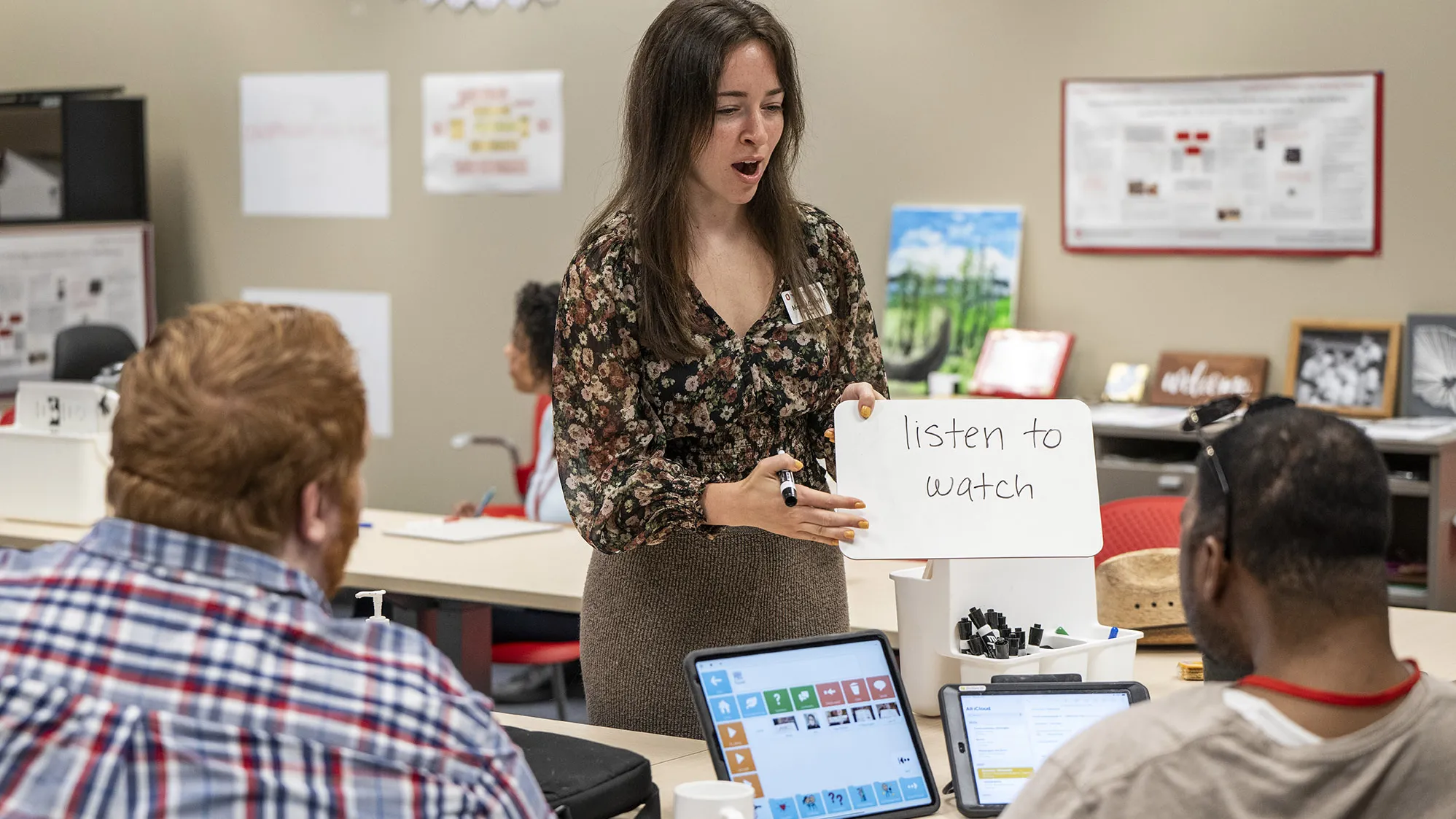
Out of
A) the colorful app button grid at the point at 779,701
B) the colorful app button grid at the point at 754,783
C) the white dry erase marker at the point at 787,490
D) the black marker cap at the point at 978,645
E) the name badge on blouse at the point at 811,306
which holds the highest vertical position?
the name badge on blouse at the point at 811,306

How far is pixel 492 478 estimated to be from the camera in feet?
21.3

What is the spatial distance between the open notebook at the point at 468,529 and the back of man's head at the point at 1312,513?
2873 millimetres

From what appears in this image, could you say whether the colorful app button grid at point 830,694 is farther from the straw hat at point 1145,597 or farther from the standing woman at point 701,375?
the straw hat at point 1145,597

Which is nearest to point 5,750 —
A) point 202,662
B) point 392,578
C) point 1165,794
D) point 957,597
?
point 202,662

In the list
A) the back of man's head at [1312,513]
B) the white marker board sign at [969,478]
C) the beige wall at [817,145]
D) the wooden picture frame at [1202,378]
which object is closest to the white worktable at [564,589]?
the white marker board sign at [969,478]

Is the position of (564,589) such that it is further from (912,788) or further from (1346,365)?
(1346,365)

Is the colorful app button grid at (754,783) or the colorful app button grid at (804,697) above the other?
the colorful app button grid at (804,697)

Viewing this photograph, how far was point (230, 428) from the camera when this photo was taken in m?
1.20

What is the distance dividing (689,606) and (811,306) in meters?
0.45

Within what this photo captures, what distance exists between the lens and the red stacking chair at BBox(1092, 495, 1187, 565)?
3.39 m

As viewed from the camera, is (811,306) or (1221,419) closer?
(1221,419)

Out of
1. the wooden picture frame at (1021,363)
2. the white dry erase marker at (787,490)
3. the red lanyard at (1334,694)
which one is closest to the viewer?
the red lanyard at (1334,694)

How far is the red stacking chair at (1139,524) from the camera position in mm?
3387

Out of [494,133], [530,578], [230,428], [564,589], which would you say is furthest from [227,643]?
[494,133]
